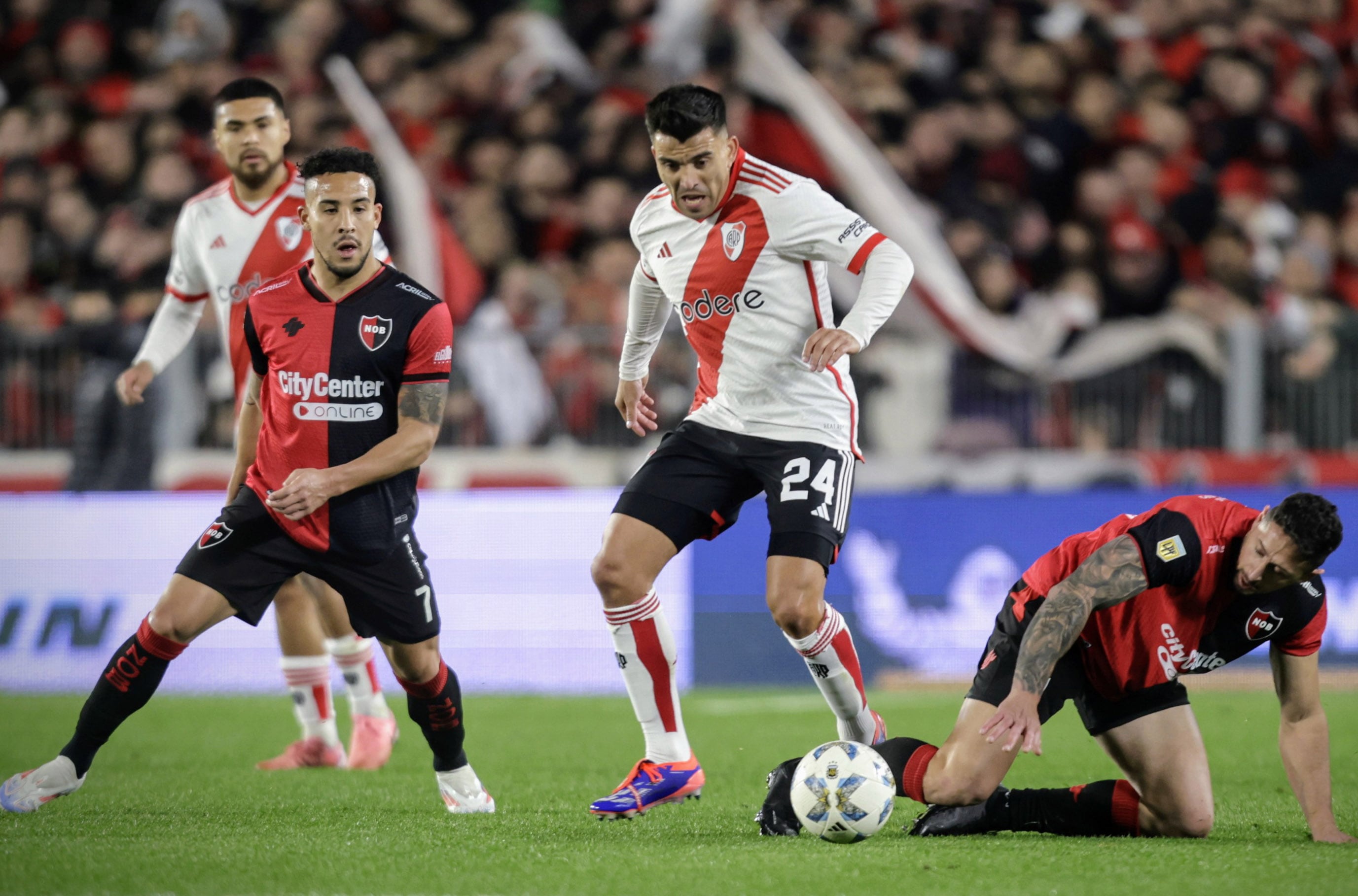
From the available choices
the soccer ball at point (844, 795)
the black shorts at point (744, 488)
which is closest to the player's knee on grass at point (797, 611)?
the black shorts at point (744, 488)

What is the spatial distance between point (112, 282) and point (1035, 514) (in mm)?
6443

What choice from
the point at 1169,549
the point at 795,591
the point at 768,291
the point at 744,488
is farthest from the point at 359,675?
the point at 1169,549

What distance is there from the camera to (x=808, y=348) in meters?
4.79

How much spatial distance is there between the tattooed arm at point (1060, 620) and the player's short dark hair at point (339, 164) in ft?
8.19

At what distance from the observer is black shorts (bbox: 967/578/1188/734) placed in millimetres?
4930

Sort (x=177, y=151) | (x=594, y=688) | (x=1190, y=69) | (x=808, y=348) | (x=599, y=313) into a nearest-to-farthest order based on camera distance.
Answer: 1. (x=808, y=348)
2. (x=594, y=688)
3. (x=599, y=313)
4. (x=177, y=151)
5. (x=1190, y=69)

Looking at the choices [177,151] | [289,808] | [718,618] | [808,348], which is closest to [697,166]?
[808,348]

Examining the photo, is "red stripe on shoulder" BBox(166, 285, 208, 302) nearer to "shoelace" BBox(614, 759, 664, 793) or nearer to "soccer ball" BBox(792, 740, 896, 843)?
"shoelace" BBox(614, 759, 664, 793)

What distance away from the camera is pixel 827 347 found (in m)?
4.74

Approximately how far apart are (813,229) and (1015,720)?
1.75 m

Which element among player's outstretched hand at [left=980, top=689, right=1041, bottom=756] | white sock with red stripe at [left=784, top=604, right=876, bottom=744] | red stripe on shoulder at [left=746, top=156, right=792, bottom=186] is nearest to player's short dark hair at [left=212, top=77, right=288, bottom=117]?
red stripe on shoulder at [left=746, top=156, right=792, bottom=186]

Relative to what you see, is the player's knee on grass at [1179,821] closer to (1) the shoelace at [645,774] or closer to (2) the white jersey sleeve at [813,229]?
(1) the shoelace at [645,774]

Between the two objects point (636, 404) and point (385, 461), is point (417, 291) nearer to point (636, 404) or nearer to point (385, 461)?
point (385, 461)

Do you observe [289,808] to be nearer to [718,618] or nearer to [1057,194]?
[718,618]
